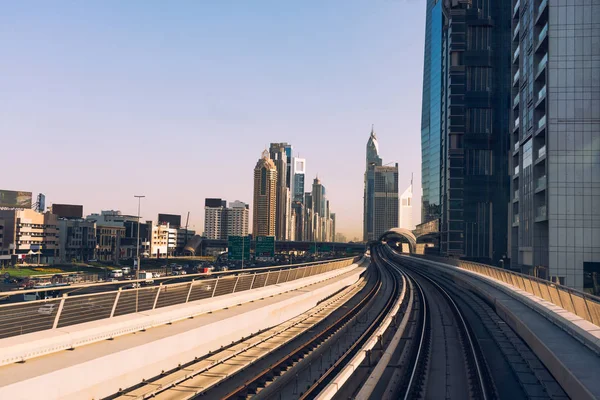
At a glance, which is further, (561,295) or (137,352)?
(561,295)

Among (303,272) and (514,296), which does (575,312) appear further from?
(303,272)

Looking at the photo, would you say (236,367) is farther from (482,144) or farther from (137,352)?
(482,144)

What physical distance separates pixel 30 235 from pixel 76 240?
12918 millimetres

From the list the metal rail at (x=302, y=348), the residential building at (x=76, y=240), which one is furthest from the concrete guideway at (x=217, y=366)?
the residential building at (x=76, y=240)

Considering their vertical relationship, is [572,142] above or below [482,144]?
below

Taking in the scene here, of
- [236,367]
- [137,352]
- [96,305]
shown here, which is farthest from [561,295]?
[96,305]

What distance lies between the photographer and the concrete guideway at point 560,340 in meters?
13.6

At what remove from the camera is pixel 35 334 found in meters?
12.5

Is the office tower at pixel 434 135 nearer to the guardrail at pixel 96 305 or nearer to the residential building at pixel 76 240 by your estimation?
the residential building at pixel 76 240

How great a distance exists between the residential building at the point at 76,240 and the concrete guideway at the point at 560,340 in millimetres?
118324

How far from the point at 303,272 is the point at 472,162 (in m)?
81.5

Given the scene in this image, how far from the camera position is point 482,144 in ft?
361

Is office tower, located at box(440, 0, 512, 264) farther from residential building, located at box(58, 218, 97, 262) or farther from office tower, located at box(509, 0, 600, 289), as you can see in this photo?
residential building, located at box(58, 218, 97, 262)

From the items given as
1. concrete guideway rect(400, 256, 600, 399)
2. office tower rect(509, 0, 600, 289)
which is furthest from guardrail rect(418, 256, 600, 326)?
office tower rect(509, 0, 600, 289)
